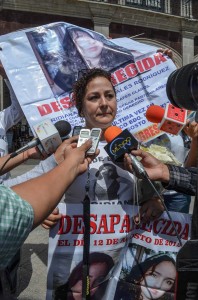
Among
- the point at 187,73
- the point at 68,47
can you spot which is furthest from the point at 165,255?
the point at 68,47

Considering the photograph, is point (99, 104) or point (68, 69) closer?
point (99, 104)

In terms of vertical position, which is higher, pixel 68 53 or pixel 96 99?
pixel 68 53

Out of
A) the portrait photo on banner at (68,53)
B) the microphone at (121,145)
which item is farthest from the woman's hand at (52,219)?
the portrait photo on banner at (68,53)

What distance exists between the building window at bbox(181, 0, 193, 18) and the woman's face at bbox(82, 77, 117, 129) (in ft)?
45.9

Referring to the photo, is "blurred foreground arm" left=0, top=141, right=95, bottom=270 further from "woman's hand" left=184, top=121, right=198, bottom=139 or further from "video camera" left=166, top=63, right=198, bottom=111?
"woman's hand" left=184, top=121, right=198, bottom=139

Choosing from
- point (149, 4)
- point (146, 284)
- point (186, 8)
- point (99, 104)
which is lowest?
point (146, 284)

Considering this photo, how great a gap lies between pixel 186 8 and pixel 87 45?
13.3 metres

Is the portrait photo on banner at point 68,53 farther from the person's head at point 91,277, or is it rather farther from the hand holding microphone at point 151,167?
the person's head at point 91,277

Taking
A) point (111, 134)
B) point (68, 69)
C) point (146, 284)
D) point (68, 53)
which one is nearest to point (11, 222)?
point (111, 134)

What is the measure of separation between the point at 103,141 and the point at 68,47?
1.29m

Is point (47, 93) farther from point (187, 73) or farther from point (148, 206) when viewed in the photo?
point (187, 73)

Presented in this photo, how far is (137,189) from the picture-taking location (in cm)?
170

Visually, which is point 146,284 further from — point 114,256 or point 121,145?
point 121,145

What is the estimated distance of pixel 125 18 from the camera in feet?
43.5
